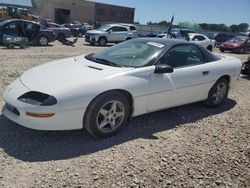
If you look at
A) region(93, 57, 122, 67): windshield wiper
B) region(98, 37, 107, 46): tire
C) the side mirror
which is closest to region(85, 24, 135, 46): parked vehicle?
region(98, 37, 107, 46): tire

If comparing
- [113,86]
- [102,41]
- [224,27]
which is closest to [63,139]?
[113,86]

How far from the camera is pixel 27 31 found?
1648 centimetres

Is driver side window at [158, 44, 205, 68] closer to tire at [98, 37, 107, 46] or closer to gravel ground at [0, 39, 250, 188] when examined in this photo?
gravel ground at [0, 39, 250, 188]

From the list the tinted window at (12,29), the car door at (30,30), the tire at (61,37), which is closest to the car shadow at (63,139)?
the tinted window at (12,29)

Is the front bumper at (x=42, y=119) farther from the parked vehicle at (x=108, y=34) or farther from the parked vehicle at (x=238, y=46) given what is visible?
the parked vehicle at (x=238, y=46)

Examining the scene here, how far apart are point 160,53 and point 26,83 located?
83.7 inches

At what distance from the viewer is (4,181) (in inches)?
117

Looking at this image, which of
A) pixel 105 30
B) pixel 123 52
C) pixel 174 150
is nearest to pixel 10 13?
pixel 105 30

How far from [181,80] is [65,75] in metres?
1.92

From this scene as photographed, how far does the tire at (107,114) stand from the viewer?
3.79 metres

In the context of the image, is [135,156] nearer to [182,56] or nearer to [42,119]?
[42,119]

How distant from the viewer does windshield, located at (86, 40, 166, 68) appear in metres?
4.48

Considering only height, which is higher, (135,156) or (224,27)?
(135,156)

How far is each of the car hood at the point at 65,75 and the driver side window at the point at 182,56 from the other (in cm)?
89
